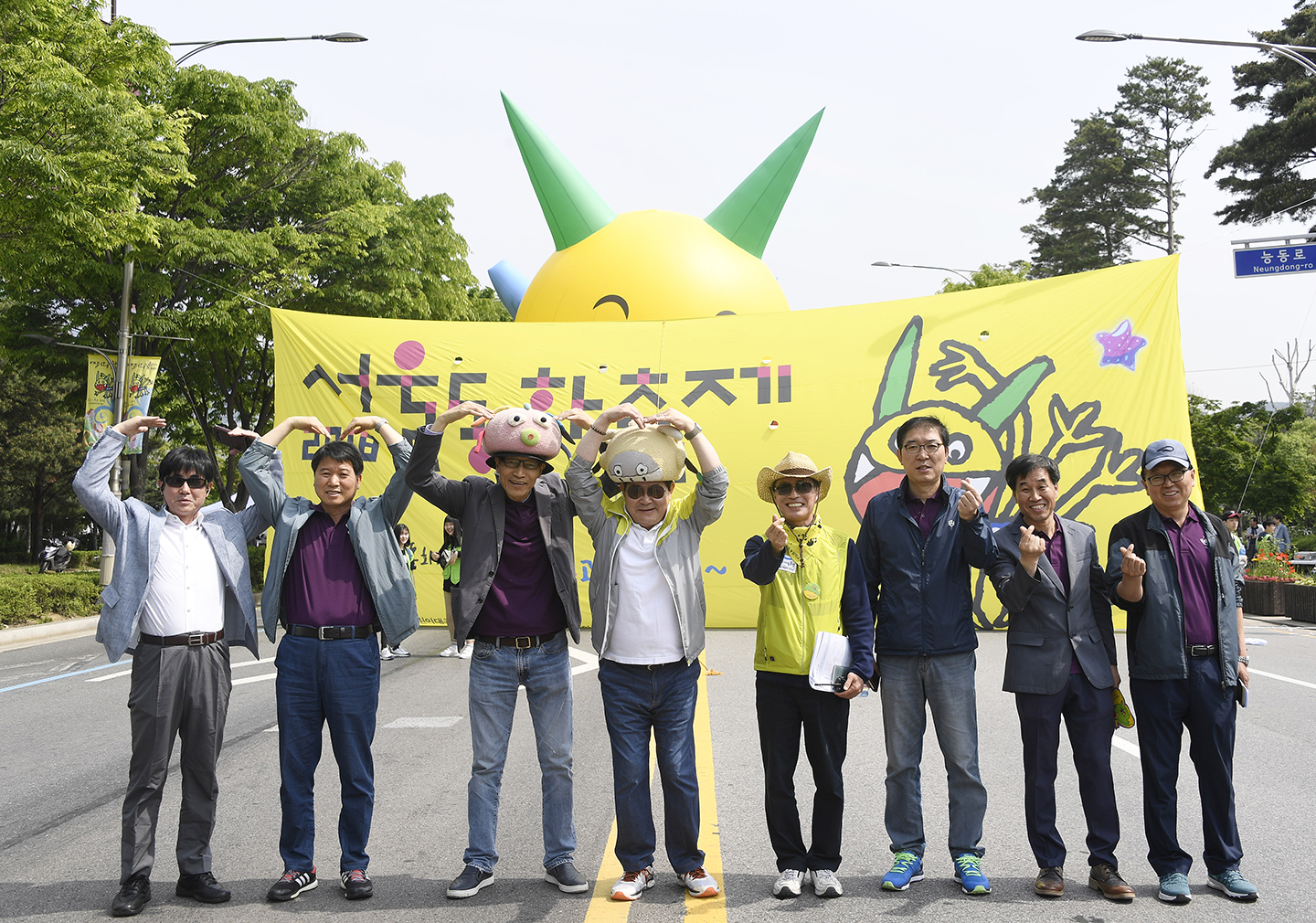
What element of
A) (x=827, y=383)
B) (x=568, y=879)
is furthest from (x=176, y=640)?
(x=827, y=383)

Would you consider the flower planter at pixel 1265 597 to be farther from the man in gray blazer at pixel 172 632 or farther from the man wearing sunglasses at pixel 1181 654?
the man in gray blazer at pixel 172 632

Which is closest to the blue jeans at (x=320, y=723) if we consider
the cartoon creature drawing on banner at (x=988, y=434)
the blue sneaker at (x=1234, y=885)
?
the blue sneaker at (x=1234, y=885)

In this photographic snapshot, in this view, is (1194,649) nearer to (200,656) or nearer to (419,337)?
(200,656)

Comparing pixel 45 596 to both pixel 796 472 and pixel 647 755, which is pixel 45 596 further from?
pixel 796 472

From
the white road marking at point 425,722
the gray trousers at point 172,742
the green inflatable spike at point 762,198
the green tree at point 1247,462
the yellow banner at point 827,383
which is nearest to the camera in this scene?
the gray trousers at point 172,742

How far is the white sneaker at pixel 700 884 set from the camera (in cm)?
381

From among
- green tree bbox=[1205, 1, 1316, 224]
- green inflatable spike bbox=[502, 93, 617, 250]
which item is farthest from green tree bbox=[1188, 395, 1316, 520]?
green inflatable spike bbox=[502, 93, 617, 250]

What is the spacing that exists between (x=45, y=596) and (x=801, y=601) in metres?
14.0

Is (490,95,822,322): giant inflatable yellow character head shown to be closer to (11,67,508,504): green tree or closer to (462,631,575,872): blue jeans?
(11,67,508,504): green tree

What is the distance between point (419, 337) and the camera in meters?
13.3

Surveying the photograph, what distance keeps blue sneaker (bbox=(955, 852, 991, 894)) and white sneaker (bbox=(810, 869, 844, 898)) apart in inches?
18.8

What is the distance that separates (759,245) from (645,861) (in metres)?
11.5

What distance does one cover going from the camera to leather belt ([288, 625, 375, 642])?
162 inches

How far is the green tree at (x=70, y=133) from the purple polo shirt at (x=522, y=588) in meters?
9.62
